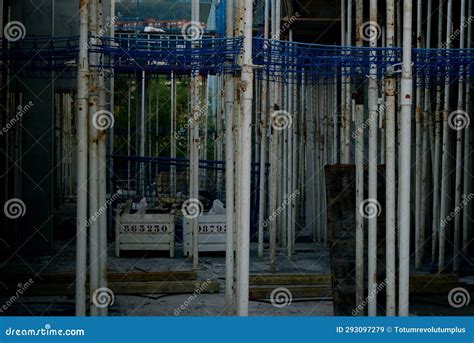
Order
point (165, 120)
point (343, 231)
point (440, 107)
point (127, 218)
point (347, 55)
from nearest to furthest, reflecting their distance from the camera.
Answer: point (347, 55) < point (343, 231) < point (440, 107) < point (127, 218) < point (165, 120)

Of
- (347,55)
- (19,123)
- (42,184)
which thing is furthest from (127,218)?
(347,55)

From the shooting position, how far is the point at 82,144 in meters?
8.34

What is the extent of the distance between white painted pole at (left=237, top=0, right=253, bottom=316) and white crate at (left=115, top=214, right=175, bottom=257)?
293 inches

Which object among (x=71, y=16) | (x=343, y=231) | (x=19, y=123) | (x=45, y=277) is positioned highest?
(x=71, y=16)

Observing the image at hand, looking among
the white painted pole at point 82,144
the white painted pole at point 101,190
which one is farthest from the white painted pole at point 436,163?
the white painted pole at point 82,144

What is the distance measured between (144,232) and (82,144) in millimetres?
7178

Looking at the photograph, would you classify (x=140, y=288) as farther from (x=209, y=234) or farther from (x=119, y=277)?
(x=209, y=234)

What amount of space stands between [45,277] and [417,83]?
6457 millimetres

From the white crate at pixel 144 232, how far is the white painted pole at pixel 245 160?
24.4 ft

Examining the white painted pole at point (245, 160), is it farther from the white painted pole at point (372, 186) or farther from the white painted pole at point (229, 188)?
the white painted pole at point (372, 186)

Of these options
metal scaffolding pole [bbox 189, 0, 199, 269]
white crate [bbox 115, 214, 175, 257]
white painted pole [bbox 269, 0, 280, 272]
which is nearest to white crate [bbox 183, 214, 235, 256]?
white crate [bbox 115, 214, 175, 257]

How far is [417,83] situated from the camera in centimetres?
1263

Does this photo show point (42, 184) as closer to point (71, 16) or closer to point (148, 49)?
point (71, 16)

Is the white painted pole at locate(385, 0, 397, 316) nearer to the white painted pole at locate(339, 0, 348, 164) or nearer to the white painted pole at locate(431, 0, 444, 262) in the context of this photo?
the white painted pole at locate(339, 0, 348, 164)
